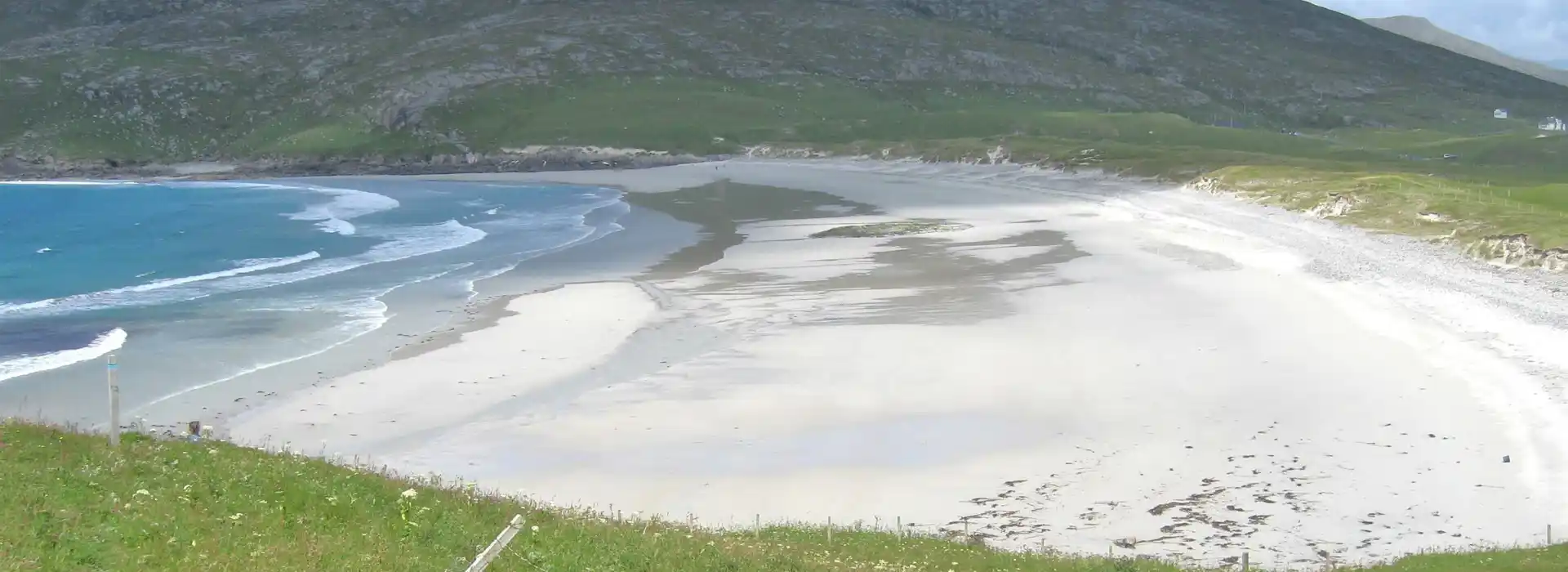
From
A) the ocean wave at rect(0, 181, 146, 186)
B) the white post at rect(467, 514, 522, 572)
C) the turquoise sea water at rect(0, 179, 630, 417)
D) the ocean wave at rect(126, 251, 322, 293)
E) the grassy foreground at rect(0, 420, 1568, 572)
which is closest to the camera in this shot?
the white post at rect(467, 514, 522, 572)

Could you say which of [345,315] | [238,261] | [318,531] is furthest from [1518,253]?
[238,261]

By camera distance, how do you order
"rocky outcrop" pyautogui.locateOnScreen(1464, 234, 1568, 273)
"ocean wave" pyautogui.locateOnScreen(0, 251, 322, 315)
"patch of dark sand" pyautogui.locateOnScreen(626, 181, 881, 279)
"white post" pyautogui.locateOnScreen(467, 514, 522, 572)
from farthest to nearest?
1. "patch of dark sand" pyautogui.locateOnScreen(626, 181, 881, 279)
2. "ocean wave" pyautogui.locateOnScreen(0, 251, 322, 315)
3. "rocky outcrop" pyautogui.locateOnScreen(1464, 234, 1568, 273)
4. "white post" pyautogui.locateOnScreen(467, 514, 522, 572)

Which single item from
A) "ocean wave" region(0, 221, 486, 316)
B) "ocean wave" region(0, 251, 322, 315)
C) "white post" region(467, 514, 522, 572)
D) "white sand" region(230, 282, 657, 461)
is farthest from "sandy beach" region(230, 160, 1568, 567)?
"ocean wave" region(0, 251, 322, 315)

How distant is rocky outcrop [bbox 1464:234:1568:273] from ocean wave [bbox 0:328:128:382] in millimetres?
45761

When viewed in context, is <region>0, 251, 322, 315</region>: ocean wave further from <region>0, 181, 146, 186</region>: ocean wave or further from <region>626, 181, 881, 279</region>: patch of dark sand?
<region>0, 181, 146, 186</region>: ocean wave

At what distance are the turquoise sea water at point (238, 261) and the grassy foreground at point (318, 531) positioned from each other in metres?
18.3

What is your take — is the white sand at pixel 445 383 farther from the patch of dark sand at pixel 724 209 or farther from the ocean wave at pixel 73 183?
the ocean wave at pixel 73 183

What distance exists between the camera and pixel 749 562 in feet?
44.2

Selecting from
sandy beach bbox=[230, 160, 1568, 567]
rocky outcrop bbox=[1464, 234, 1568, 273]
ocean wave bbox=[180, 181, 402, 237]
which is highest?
rocky outcrop bbox=[1464, 234, 1568, 273]

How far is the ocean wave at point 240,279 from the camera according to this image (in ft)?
147

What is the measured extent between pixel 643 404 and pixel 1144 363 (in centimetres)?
1278

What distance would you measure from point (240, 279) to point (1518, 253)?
163 feet

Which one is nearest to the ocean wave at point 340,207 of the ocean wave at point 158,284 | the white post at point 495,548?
the ocean wave at point 158,284

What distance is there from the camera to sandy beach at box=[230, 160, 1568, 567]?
2038 cm
